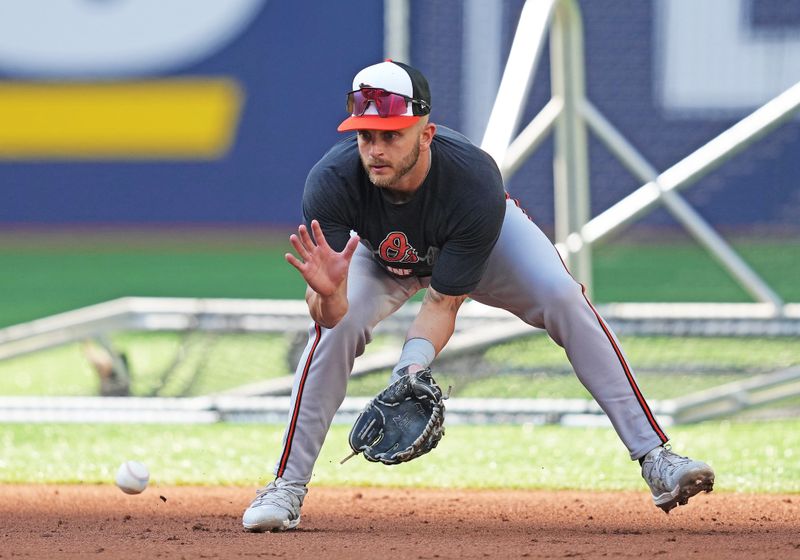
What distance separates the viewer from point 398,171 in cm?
362

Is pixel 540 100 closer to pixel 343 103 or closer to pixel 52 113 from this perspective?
pixel 343 103

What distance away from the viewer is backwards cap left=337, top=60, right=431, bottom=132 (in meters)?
3.59

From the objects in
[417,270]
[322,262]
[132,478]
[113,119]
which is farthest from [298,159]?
[322,262]

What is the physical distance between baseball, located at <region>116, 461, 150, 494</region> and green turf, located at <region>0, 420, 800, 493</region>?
605 mm

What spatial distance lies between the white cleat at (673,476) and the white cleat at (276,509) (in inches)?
A: 40.8

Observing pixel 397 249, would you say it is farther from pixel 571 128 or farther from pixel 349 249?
pixel 571 128

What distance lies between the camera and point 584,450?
5.79 m

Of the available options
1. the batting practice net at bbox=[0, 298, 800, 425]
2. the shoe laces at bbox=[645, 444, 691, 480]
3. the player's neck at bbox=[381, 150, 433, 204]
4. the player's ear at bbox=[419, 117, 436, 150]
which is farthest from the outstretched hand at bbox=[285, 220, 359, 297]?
the batting practice net at bbox=[0, 298, 800, 425]

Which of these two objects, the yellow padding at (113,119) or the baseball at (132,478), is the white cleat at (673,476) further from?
the yellow padding at (113,119)

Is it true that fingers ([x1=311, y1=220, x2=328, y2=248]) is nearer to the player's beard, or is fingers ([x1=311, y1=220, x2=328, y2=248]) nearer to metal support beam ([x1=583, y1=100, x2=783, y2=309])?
the player's beard

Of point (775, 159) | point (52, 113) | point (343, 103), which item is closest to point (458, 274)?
point (775, 159)

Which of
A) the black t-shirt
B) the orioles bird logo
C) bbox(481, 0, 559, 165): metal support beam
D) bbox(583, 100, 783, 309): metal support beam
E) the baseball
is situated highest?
bbox(481, 0, 559, 165): metal support beam

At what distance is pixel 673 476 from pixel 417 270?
3.22 feet

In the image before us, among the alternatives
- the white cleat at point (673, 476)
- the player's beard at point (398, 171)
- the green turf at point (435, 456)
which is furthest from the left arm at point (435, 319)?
the green turf at point (435, 456)
